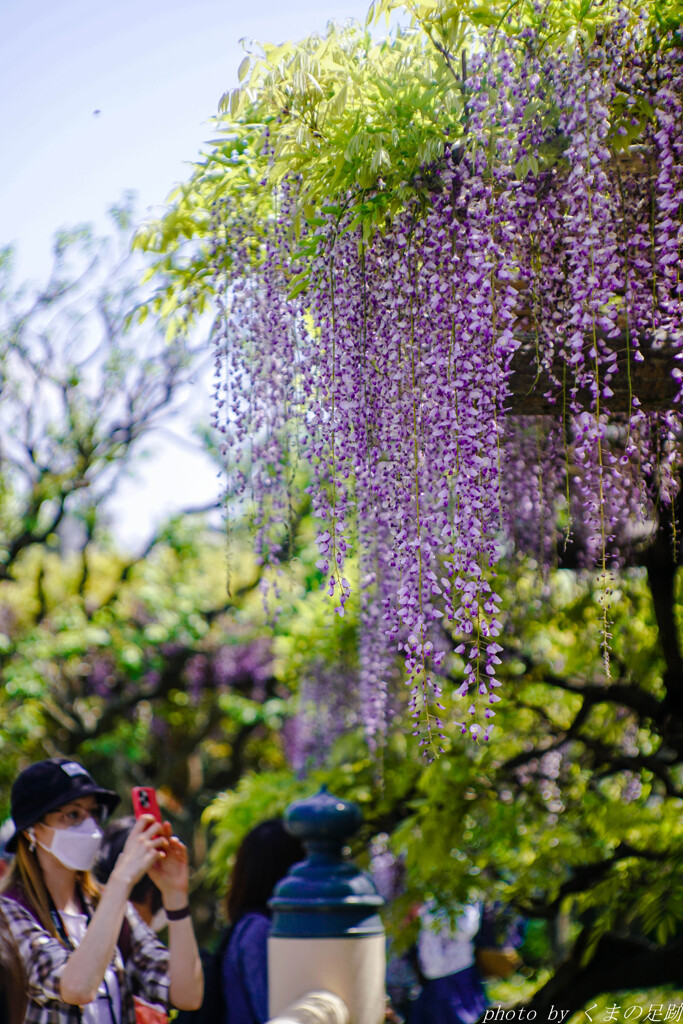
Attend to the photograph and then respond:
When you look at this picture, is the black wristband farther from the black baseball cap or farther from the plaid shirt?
the black baseball cap

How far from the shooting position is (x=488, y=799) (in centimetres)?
492

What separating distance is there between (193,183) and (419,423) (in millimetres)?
1030

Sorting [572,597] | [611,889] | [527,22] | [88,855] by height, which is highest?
[527,22]

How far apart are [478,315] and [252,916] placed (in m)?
1.96

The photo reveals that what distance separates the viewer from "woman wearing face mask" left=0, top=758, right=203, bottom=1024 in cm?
232

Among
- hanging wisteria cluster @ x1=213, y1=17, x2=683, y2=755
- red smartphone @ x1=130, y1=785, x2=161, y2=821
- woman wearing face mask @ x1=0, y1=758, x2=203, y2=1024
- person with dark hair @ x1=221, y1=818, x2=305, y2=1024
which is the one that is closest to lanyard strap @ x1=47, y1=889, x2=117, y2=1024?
woman wearing face mask @ x1=0, y1=758, x2=203, y2=1024

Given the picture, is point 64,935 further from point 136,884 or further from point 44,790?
point 136,884

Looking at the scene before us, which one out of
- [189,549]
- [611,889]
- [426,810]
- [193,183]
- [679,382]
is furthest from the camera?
[189,549]

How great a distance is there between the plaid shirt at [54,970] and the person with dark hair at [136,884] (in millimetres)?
650

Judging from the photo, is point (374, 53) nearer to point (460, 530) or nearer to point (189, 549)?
point (460, 530)

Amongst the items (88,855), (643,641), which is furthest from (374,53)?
(643,641)

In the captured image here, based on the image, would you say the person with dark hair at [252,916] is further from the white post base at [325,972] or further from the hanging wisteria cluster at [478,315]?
the hanging wisteria cluster at [478,315]

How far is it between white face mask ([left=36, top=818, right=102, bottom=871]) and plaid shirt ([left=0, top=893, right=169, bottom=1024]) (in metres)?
0.15

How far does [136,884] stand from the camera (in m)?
3.23
